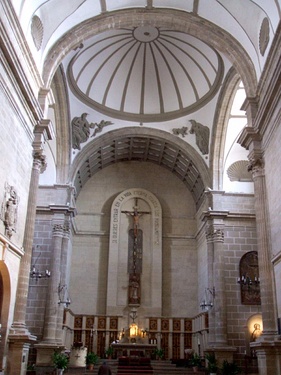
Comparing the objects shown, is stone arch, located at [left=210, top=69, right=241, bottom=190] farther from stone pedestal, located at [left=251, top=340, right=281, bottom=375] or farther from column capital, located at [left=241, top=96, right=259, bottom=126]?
stone pedestal, located at [left=251, top=340, right=281, bottom=375]

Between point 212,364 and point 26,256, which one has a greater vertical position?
point 26,256

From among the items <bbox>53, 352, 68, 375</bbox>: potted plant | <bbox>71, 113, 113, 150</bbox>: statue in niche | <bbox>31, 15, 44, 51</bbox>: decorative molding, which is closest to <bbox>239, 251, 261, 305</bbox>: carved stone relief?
<bbox>53, 352, 68, 375</bbox>: potted plant

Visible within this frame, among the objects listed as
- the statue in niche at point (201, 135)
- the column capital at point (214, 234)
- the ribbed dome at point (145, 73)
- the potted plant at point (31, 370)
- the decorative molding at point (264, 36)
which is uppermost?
the ribbed dome at point (145, 73)

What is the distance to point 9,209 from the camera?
1276 cm

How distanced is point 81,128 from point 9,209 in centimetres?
1296

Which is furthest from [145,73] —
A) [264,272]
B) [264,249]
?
[264,272]

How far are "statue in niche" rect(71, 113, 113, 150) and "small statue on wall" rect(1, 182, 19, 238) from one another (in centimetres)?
1195

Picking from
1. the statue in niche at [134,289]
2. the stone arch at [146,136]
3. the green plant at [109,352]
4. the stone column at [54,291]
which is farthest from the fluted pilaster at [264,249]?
the statue in niche at [134,289]

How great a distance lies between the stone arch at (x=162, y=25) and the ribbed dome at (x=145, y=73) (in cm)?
370

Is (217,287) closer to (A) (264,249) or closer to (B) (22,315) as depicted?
(A) (264,249)

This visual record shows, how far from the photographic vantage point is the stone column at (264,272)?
13.4 metres

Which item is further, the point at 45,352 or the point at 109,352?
the point at 109,352

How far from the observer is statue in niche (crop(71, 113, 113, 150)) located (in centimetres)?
2492

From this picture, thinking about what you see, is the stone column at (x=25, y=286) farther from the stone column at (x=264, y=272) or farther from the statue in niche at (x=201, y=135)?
the statue in niche at (x=201, y=135)
